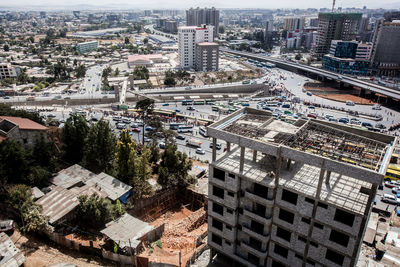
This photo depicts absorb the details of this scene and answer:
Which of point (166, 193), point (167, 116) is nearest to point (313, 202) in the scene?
point (166, 193)

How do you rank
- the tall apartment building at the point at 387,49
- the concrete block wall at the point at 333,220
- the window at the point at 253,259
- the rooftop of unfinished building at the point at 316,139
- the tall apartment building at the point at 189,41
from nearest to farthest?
1. the concrete block wall at the point at 333,220
2. the rooftop of unfinished building at the point at 316,139
3. the window at the point at 253,259
4. the tall apartment building at the point at 387,49
5. the tall apartment building at the point at 189,41

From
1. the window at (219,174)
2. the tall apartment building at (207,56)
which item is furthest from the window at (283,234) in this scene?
the tall apartment building at (207,56)

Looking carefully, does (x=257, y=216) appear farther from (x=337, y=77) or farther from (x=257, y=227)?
(x=337, y=77)

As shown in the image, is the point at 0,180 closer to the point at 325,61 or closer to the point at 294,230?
the point at 294,230

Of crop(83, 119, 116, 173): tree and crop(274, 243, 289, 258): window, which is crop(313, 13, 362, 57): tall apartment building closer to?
crop(83, 119, 116, 173): tree

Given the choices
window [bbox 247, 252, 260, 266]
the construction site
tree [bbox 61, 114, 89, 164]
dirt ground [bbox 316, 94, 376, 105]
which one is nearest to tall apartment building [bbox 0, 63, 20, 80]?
tree [bbox 61, 114, 89, 164]

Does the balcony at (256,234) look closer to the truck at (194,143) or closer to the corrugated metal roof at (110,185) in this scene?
the corrugated metal roof at (110,185)
